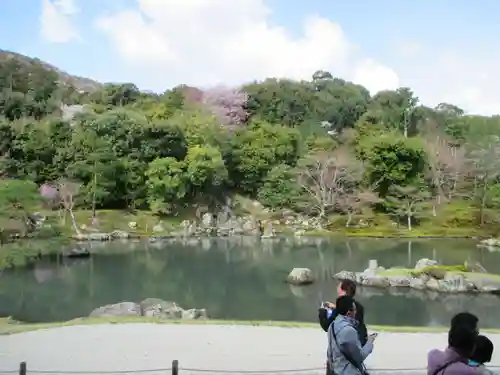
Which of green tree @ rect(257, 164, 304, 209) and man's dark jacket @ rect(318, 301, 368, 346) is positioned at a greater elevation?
green tree @ rect(257, 164, 304, 209)

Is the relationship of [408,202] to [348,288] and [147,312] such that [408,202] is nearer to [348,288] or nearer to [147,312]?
[147,312]

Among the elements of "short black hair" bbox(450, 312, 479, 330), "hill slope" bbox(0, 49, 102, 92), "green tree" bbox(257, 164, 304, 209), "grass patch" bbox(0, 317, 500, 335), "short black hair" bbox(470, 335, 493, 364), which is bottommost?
"grass patch" bbox(0, 317, 500, 335)

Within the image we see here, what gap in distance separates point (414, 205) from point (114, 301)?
55.0ft

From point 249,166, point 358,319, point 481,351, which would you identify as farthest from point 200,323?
point 249,166

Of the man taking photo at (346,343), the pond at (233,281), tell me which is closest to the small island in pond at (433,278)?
the pond at (233,281)

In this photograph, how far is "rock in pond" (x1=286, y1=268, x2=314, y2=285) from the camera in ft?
46.4

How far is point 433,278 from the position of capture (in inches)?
550

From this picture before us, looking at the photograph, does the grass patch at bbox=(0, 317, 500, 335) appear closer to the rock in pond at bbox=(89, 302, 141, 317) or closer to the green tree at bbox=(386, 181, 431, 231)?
the rock in pond at bbox=(89, 302, 141, 317)

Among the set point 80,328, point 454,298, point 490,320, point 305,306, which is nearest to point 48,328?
point 80,328

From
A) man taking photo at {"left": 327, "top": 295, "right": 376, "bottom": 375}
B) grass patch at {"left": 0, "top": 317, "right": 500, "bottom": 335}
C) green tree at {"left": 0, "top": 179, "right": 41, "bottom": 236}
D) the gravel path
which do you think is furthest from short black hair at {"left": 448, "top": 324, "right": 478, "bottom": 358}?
green tree at {"left": 0, "top": 179, "right": 41, "bottom": 236}

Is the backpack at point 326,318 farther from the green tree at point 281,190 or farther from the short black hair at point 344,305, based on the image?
the green tree at point 281,190

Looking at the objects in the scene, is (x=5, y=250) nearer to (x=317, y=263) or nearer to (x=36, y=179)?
(x=317, y=263)

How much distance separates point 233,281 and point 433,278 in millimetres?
4882

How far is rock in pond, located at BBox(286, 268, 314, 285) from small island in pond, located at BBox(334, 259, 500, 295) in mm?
914
